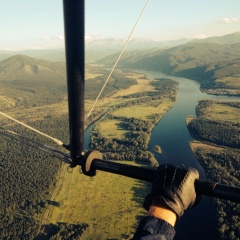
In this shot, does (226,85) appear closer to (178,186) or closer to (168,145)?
(168,145)

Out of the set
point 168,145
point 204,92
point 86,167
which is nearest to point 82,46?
point 86,167

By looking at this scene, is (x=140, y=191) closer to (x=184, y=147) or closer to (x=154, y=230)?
(x=184, y=147)

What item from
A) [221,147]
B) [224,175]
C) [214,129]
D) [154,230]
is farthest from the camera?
[214,129]

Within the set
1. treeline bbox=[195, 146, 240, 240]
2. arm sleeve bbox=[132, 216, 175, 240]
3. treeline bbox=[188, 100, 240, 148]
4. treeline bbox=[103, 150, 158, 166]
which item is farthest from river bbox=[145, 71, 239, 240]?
arm sleeve bbox=[132, 216, 175, 240]

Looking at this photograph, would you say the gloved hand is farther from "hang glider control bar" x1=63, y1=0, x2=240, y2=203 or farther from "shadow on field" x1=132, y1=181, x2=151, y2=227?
"shadow on field" x1=132, y1=181, x2=151, y2=227

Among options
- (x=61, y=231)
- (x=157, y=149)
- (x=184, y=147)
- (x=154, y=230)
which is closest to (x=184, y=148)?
(x=184, y=147)

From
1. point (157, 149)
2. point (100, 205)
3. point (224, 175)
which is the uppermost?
point (224, 175)
